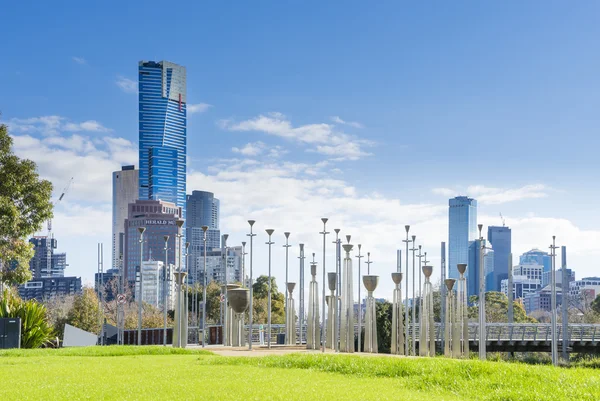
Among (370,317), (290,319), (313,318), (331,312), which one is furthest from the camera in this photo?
(290,319)

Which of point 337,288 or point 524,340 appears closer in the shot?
point 337,288

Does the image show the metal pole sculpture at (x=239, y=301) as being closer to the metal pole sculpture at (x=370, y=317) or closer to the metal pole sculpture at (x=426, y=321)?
the metal pole sculpture at (x=370, y=317)

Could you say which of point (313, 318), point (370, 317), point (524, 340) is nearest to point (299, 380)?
point (370, 317)

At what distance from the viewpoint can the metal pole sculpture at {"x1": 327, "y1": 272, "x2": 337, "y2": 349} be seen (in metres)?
32.1

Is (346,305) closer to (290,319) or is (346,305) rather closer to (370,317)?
(370,317)

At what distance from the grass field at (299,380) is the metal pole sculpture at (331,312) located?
12053 mm

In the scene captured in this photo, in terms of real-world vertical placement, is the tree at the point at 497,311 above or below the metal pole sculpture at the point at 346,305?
below

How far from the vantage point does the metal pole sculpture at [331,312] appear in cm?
3209

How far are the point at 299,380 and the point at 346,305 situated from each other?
1707 centimetres

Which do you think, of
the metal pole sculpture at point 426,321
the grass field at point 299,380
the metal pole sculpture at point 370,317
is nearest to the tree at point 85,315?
the metal pole sculpture at point 426,321

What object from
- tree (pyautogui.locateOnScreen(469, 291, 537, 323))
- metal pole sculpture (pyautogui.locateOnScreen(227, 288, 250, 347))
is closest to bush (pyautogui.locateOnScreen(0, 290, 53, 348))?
metal pole sculpture (pyautogui.locateOnScreen(227, 288, 250, 347))

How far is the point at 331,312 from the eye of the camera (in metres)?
32.9

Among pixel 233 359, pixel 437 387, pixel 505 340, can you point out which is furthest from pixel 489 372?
pixel 505 340

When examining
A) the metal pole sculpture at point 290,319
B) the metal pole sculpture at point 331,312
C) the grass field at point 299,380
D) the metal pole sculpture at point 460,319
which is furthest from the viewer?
the metal pole sculpture at point 290,319
